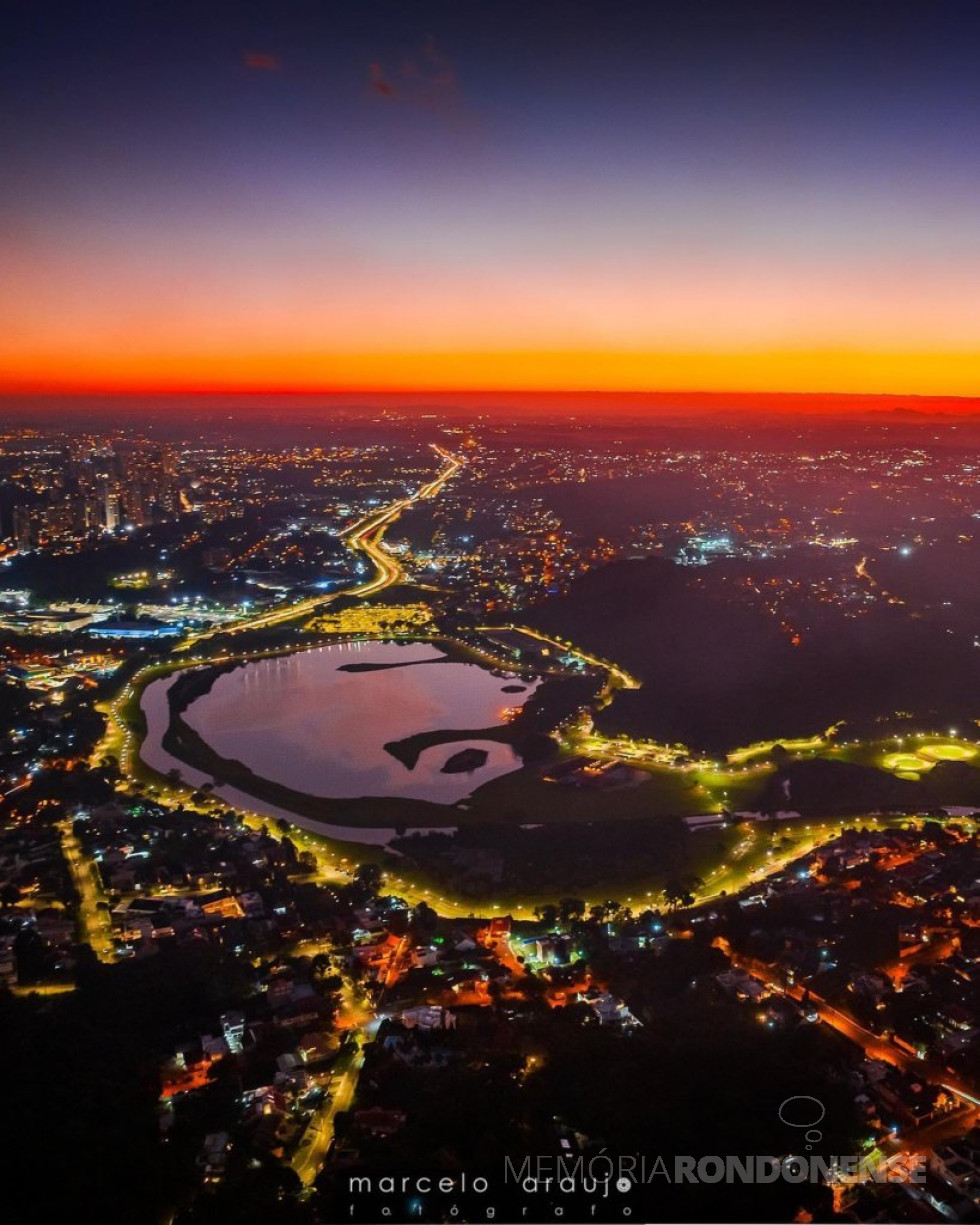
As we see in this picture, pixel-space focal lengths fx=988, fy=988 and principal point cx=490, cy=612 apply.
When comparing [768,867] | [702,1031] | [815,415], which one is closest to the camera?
[702,1031]

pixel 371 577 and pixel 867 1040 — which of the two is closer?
pixel 867 1040

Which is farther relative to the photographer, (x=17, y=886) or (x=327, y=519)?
(x=327, y=519)

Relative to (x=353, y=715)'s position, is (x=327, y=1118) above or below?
below

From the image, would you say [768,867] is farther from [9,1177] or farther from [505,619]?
[505,619]

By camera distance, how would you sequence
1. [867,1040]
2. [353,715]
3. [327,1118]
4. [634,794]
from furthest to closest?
[353,715] → [634,794] → [867,1040] → [327,1118]

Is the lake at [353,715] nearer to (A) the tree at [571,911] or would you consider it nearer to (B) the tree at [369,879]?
(B) the tree at [369,879]

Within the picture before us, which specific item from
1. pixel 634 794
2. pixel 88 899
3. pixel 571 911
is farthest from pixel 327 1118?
pixel 634 794

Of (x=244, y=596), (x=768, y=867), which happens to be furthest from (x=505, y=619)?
(x=768, y=867)

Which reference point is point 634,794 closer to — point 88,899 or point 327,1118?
point 327,1118

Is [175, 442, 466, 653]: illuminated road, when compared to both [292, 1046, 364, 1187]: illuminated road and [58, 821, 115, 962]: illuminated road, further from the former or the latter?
[292, 1046, 364, 1187]: illuminated road
